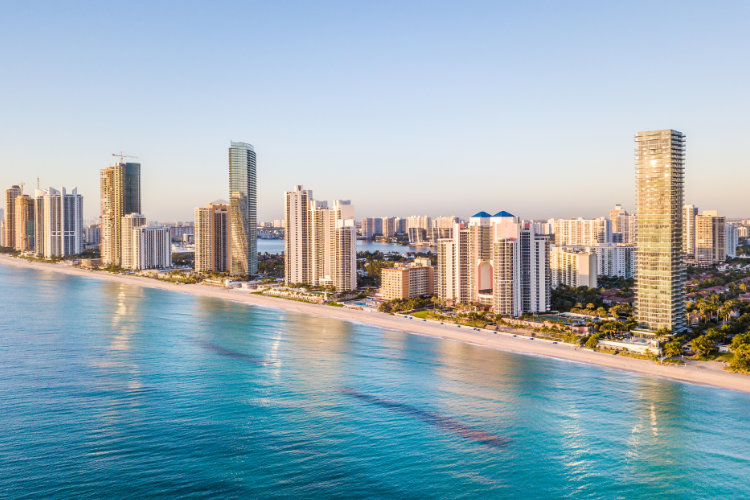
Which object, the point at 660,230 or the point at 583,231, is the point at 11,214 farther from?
the point at 660,230

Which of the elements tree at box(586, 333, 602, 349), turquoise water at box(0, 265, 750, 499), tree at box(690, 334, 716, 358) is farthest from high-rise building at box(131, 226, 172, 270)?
tree at box(690, 334, 716, 358)

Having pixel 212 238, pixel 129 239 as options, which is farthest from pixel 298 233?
pixel 129 239

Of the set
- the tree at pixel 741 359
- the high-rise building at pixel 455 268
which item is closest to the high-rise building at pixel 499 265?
the high-rise building at pixel 455 268

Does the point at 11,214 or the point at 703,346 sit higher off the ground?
the point at 11,214

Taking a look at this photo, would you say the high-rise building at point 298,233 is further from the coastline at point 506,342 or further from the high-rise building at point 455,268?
the high-rise building at point 455,268

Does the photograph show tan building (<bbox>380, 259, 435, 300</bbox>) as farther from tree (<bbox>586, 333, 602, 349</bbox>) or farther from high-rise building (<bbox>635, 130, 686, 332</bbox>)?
high-rise building (<bbox>635, 130, 686, 332</bbox>)
